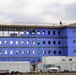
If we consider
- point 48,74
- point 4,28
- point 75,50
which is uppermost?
point 4,28

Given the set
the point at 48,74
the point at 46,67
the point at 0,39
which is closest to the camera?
the point at 48,74

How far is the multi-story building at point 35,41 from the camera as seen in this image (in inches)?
2753

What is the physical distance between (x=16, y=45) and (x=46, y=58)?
8.56 m

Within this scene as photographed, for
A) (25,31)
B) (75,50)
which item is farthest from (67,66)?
(25,31)

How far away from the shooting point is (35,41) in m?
71.4

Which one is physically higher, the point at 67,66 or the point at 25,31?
the point at 25,31

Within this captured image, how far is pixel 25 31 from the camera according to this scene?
71.6m

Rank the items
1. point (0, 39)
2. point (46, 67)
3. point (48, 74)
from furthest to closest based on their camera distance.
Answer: point (0, 39) → point (46, 67) → point (48, 74)

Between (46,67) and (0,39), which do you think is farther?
(0,39)

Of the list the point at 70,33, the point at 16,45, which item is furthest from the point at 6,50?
the point at 70,33

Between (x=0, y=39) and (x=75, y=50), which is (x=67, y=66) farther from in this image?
(x=0, y=39)

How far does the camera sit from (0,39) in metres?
69.8

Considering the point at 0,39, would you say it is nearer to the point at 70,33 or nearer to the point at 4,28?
the point at 4,28

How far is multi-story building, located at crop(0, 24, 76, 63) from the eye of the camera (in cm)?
6994
